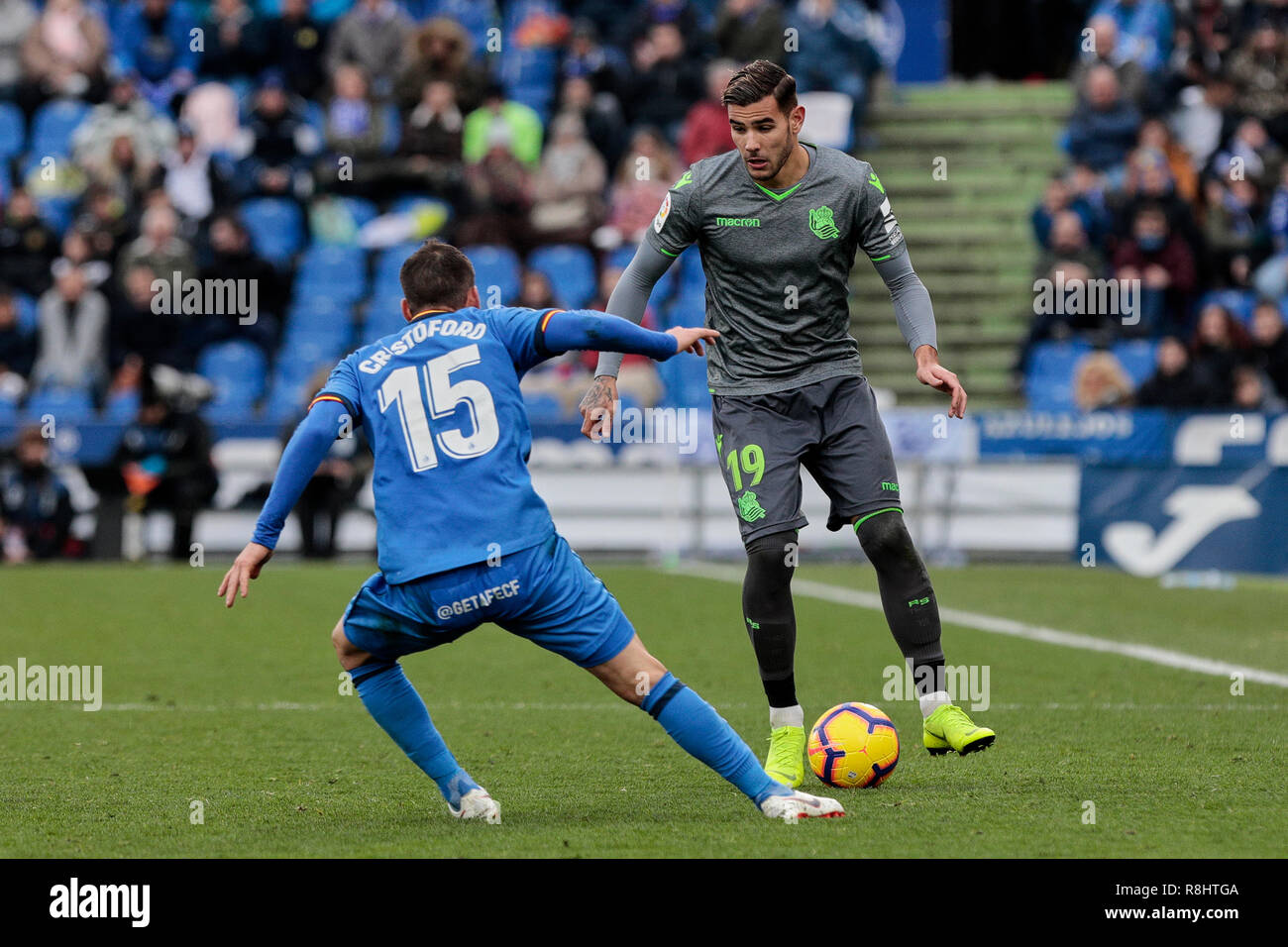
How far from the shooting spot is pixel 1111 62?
19.9m

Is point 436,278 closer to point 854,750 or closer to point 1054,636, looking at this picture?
point 854,750

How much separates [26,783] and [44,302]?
1283 centimetres

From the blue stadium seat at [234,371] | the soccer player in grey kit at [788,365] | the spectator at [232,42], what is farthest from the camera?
the spectator at [232,42]

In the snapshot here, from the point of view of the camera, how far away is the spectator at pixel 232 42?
70.3 ft

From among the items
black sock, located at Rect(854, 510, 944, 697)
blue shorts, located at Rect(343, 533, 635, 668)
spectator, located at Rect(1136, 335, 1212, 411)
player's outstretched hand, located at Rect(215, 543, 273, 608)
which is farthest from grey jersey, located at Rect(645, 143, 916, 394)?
spectator, located at Rect(1136, 335, 1212, 411)

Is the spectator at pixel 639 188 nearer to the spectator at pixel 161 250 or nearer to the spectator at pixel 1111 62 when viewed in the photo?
the spectator at pixel 161 250

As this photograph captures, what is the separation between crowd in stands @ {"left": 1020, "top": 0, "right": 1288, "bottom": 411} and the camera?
16.8 m

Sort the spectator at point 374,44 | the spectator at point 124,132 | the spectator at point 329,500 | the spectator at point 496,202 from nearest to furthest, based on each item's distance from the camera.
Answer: the spectator at point 329,500, the spectator at point 496,202, the spectator at point 124,132, the spectator at point 374,44

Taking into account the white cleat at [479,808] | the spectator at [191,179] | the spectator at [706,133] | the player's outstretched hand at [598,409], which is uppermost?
the spectator at [706,133]

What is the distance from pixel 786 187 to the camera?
21.0 feet

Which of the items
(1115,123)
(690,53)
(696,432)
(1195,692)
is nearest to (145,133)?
(690,53)

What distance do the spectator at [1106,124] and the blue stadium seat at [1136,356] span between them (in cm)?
241

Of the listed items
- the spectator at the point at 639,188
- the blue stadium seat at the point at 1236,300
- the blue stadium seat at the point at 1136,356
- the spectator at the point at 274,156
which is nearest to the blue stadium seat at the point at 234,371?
the spectator at the point at 274,156
